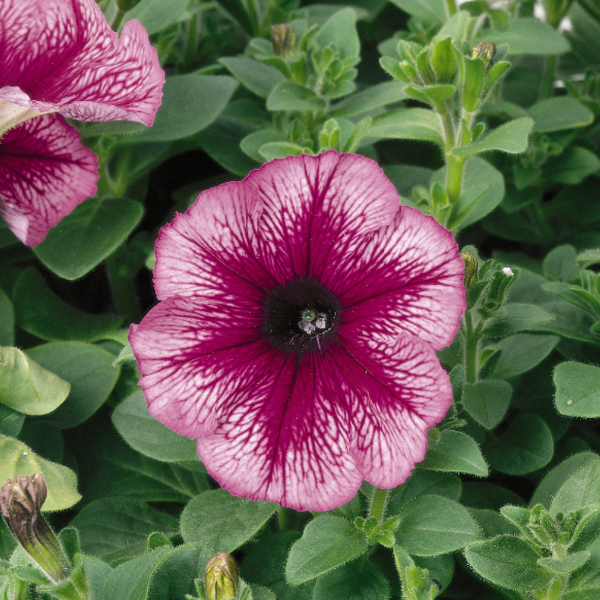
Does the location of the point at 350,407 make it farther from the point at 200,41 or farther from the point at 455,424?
the point at 200,41

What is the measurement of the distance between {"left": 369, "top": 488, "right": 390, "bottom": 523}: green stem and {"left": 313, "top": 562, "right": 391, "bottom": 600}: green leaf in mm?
50

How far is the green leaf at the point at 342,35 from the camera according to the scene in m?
1.12

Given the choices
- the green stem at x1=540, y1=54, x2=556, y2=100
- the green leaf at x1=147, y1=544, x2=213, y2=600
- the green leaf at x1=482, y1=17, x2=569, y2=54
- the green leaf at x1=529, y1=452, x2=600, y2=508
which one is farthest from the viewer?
the green stem at x1=540, y1=54, x2=556, y2=100

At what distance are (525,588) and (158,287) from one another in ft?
1.44

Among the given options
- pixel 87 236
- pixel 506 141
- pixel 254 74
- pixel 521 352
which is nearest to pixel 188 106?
pixel 254 74

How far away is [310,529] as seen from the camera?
72cm

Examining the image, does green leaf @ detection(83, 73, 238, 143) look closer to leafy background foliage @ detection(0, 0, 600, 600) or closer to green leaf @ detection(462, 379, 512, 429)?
leafy background foliage @ detection(0, 0, 600, 600)

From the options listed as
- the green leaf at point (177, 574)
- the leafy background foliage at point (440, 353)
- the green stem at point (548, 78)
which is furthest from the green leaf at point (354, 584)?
the green stem at point (548, 78)

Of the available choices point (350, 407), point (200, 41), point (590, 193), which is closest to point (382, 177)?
point (350, 407)

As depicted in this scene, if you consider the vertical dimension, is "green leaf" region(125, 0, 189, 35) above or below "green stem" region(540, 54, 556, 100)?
above

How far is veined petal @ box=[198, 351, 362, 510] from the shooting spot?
0.67m

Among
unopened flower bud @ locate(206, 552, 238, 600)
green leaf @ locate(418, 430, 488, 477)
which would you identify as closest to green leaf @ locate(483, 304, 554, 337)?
green leaf @ locate(418, 430, 488, 477)

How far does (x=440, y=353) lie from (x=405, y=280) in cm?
20

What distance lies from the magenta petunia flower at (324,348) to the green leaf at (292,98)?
32 centimetres
